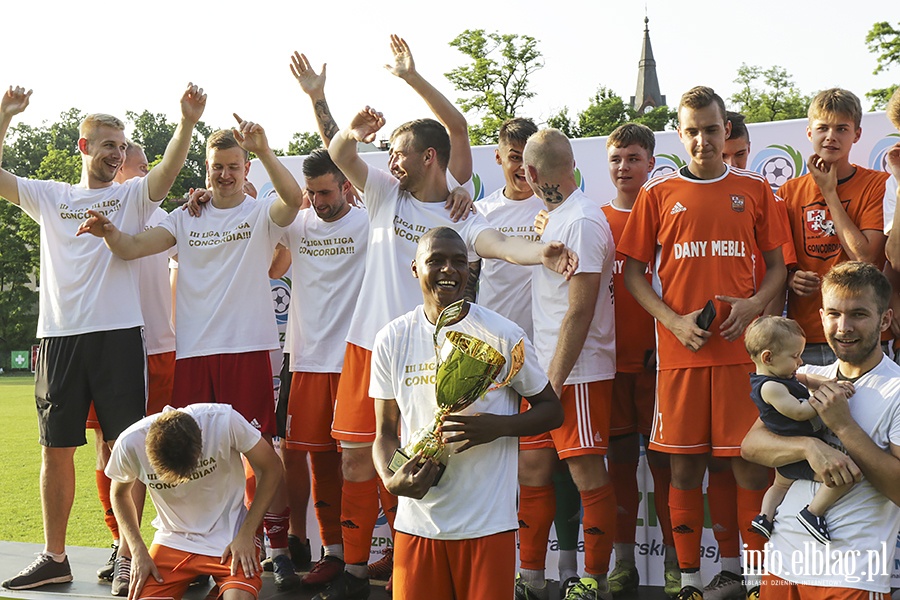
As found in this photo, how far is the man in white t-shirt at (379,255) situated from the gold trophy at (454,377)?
1.55 meters

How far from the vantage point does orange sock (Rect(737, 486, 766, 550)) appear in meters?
4.33

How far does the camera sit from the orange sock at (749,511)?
4332 mm

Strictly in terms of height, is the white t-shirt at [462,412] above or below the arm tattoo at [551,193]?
below

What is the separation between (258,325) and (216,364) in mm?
340

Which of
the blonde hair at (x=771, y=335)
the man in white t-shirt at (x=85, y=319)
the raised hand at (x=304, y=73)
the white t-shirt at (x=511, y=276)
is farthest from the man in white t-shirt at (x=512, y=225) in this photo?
the man in white t-shirt at (x=85, y=319)

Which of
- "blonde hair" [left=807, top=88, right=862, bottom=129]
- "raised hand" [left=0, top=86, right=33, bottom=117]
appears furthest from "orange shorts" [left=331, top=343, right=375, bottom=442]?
"raised hand" [left=0, top=86, right=33, bottom=117]

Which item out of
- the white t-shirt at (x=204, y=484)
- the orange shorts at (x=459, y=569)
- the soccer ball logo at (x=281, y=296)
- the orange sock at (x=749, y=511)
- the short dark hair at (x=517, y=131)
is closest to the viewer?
the orange shorts at (x=459, y=569)

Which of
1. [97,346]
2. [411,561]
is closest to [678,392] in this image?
[411,561]

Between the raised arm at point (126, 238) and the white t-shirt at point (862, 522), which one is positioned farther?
the raised arm at point (126, 238)

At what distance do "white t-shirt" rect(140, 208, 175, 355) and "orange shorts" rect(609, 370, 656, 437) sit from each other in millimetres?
2949

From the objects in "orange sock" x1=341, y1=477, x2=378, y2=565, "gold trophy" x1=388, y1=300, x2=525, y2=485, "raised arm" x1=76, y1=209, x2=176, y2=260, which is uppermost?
"raised arm" x1=76, y1=209, x2=176, y2=260

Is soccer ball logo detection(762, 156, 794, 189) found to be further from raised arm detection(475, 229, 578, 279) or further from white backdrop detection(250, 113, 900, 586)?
raised arm detection(475, 229, 578, 279)

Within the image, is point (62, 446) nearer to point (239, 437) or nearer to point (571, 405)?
Answer: point (239, 437)

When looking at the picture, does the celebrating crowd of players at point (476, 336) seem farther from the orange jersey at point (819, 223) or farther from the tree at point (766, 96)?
the tree at point (766, 96)
